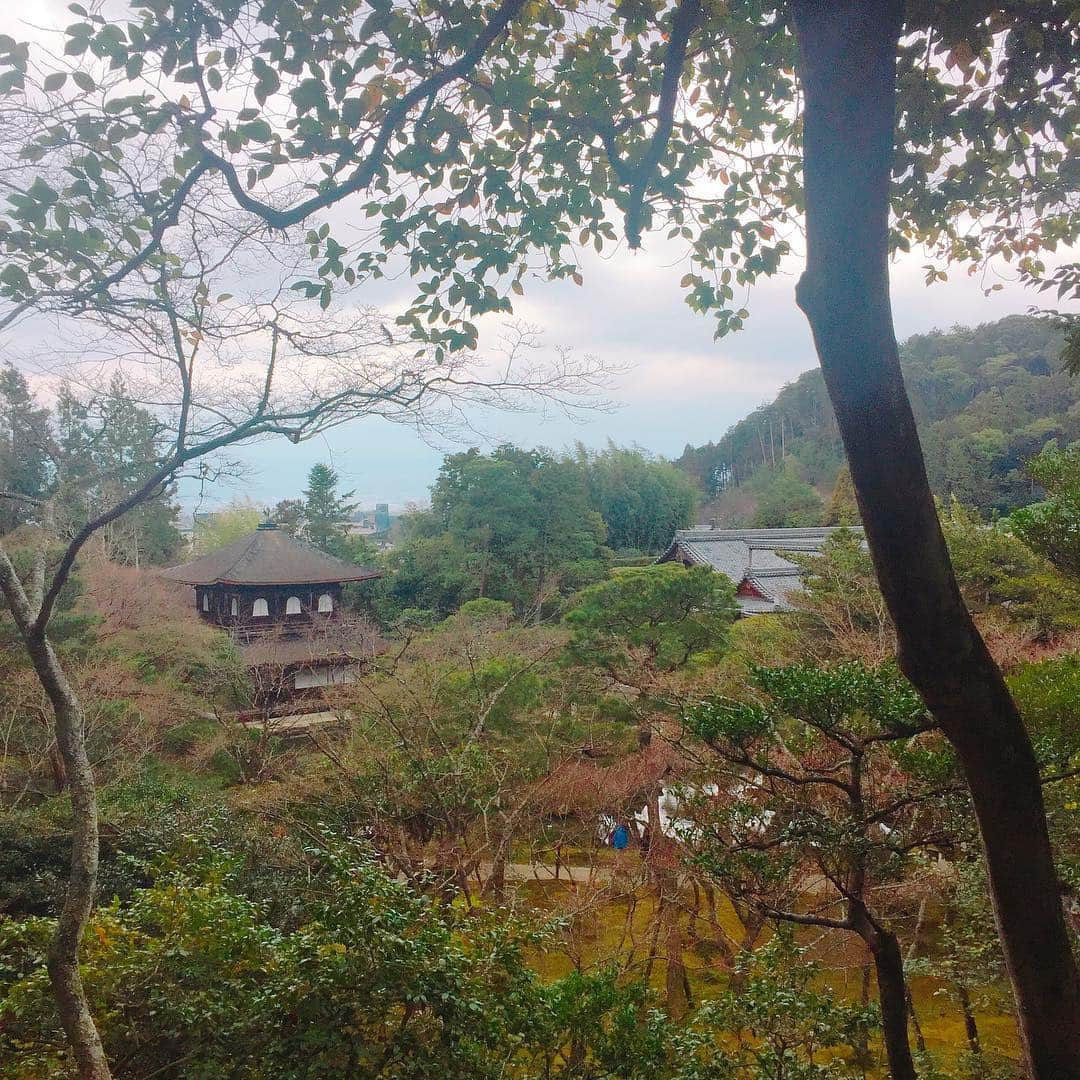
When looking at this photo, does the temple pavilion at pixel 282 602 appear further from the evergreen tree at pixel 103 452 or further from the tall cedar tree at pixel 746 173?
the tall cedar tree at pixel 746 173

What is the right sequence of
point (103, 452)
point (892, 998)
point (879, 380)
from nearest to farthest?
point (879, 380)
point (892, 998)
point (103, 452)

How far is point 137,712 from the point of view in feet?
28.1

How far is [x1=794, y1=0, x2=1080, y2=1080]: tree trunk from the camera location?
1.01m

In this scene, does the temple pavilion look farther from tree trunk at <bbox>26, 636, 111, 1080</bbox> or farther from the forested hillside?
tree trunk at <bbox>26, 636, 111, 1080</bbox>

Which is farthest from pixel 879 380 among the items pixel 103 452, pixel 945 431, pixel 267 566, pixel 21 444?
pixel 945 431

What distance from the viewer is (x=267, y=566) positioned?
1478cm

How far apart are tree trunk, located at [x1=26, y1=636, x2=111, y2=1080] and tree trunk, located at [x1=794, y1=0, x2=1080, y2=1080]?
230 centimetres

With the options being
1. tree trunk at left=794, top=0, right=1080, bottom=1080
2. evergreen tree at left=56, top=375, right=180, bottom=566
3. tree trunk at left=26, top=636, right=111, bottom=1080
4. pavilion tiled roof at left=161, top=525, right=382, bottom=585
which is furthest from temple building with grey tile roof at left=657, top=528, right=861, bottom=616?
tree trunk at left=794, top=0, right=1080, bottom=1080

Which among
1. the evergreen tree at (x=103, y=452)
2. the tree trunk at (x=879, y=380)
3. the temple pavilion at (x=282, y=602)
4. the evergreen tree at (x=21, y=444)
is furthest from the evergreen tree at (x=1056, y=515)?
the temple pavilion at (x=282, y=602)

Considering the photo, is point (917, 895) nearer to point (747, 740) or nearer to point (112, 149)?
point (747, 740)

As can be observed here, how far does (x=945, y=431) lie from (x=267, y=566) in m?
15.9

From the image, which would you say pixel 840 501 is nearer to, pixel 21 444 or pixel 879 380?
pixel 21 444

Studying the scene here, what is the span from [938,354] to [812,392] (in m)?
5.27

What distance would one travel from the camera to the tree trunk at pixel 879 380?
1.01 metres
